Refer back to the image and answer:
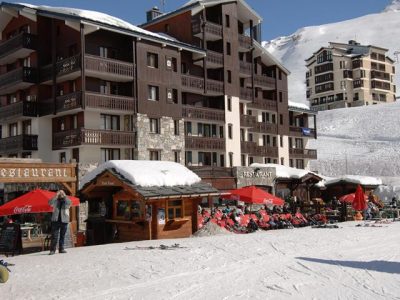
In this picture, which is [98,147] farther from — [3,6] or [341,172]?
[341,172]

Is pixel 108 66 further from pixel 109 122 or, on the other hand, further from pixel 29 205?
pixel 29 205

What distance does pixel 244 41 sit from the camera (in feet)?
139

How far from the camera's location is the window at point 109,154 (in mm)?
31484

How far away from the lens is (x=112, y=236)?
66.3ft

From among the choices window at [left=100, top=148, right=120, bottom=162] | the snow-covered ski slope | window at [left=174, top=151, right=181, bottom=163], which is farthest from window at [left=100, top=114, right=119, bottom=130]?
the snow-covered ski slope

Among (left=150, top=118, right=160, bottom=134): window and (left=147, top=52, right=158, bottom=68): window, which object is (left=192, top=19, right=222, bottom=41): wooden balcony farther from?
(left=150, top=118, right=160, bottom=134): window

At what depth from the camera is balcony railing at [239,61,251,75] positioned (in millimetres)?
42281

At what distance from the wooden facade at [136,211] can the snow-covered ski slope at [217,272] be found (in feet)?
6.71

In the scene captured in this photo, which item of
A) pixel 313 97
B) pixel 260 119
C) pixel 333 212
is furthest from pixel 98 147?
pixel 313 97

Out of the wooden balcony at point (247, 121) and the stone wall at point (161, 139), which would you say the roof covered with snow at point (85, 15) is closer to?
the stone wall at point (161, 139)

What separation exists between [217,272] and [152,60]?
959 inches

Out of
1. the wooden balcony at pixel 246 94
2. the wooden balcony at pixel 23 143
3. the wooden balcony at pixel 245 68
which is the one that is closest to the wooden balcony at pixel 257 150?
the wooden balcony at pixel 246 94

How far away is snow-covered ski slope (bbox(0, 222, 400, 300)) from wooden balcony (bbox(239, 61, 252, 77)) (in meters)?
26.7

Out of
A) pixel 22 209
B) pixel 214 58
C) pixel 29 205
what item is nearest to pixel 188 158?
pixel 214 58
